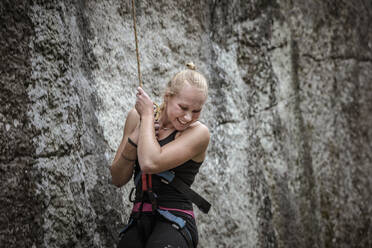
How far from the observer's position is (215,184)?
379 centimetres

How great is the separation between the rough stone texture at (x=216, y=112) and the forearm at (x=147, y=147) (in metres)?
0.75

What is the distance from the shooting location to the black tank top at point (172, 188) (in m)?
2.25

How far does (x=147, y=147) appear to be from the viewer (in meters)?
2.16

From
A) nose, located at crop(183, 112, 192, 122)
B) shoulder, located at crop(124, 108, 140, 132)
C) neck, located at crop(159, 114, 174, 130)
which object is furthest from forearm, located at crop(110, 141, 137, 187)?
nose, located at crop(183, 112, 192, 122)

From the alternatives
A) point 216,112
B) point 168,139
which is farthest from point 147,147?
point 216,112

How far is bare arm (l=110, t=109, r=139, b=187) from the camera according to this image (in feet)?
7.60

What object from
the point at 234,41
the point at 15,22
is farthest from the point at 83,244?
the point at 234,41

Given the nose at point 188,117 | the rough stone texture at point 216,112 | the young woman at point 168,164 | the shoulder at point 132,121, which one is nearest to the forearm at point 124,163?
the young woman at point 168,164

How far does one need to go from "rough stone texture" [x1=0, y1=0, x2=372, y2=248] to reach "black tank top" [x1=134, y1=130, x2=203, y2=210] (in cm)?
66

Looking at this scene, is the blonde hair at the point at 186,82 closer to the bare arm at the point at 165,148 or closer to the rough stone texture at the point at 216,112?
the bare arm at the point at 165,148

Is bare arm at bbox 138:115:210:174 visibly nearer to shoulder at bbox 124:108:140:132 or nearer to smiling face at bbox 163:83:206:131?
smiling face at bbox 163:83:206:131

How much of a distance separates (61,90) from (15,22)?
49cm

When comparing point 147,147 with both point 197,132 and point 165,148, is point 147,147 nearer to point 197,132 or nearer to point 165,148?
point 165,148

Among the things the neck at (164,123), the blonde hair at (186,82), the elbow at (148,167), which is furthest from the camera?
the neck at (164,123)
